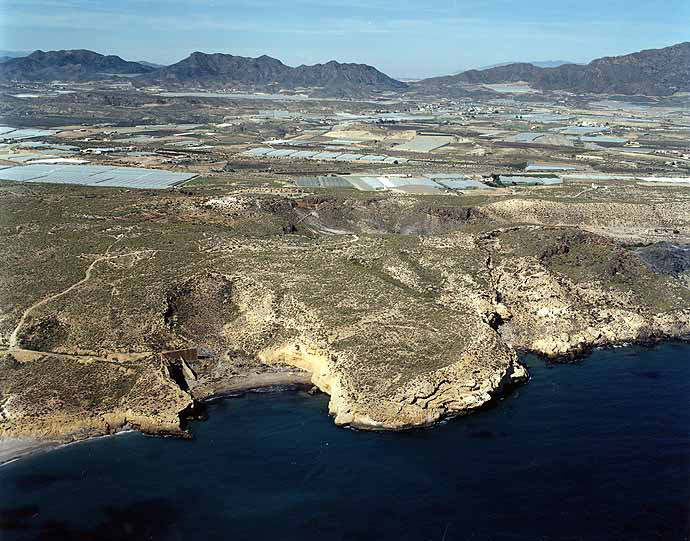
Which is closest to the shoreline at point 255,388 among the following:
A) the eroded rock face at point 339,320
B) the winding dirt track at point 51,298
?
the eroded rock face at point 339,320

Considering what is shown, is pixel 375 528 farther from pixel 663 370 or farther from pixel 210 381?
pixel 663 370

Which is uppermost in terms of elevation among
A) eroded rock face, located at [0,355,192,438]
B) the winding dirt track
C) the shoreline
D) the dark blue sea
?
the winding dirt track

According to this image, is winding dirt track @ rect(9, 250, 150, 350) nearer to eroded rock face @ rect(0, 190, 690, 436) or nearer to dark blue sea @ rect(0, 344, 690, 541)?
eroded rock face @ rect(0, 190, 690, 436)

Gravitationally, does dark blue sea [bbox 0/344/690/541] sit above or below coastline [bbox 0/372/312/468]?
below

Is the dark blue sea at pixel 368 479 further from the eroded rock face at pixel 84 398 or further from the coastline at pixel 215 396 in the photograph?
the eroded rock face at pixel 84 398

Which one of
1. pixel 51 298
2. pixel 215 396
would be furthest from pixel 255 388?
pixel 51 298

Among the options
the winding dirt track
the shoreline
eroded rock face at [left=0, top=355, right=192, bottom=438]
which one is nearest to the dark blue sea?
the shoreline

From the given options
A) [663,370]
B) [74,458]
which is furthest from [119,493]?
[663,370]

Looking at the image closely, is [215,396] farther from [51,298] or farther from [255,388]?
[51,298]
